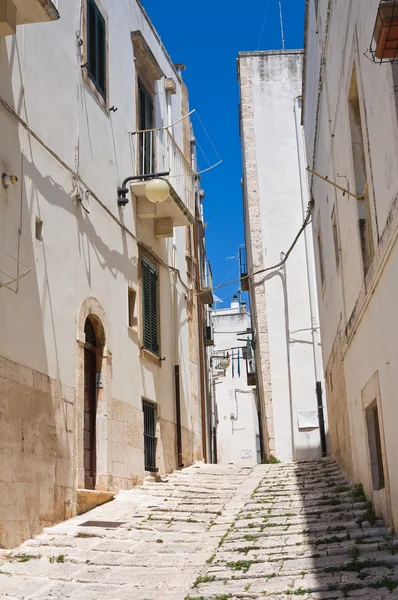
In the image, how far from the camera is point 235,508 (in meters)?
9.99

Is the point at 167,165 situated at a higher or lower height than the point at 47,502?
higher

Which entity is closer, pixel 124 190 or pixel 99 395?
pixel 99 395

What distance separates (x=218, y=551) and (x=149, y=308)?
24.0ft

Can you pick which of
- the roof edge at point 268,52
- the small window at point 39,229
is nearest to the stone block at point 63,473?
the small window at point 39,229

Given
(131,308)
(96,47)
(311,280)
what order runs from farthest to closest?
1. (311,280)
2. (131,308)
3. (96,47)

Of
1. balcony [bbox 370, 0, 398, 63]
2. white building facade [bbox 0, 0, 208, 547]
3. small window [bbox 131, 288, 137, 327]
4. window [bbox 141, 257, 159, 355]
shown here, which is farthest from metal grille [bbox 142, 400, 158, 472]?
balcony [bbox 370, 0, 398, 63]

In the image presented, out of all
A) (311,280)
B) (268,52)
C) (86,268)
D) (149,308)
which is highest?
(268,52)

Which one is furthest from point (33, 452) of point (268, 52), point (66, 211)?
point (268, 52)

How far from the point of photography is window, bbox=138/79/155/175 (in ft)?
49.2

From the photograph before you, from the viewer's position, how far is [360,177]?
29.3ft

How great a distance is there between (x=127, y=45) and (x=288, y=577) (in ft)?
37.3

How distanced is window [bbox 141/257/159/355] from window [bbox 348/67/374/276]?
5.94 meters

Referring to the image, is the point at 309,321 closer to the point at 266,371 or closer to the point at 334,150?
the point at 266,371

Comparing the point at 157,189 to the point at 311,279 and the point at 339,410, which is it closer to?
the point at 339,410
